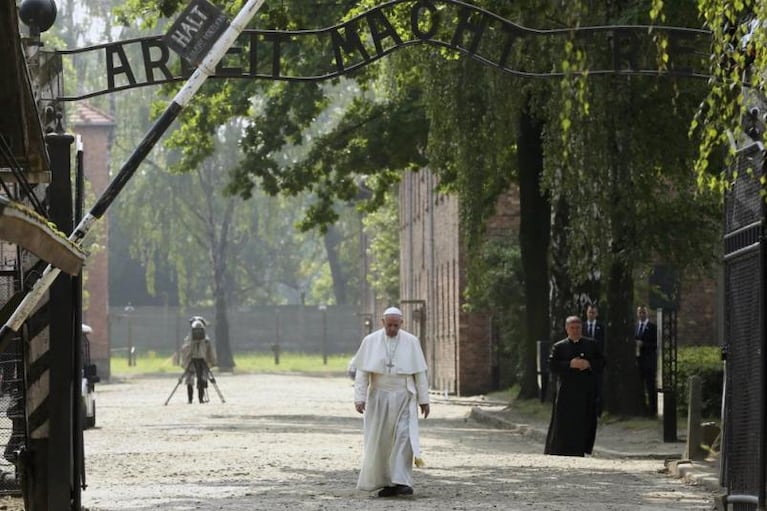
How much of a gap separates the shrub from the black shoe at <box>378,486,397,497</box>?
9.04m

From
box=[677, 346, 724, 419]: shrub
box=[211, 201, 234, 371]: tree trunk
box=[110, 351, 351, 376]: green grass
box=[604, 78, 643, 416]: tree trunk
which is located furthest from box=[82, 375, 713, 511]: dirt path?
box=[211, 201, 234, 371]: tree trunk

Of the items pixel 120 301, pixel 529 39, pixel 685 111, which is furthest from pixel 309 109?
pixel 120 301

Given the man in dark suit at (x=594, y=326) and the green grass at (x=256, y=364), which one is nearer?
the man in dark suit at (x=594, y=326)

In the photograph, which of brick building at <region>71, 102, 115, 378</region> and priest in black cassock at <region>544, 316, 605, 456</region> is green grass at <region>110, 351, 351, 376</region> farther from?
priest in black cassock at <region>544, 316, 605, 456</region>

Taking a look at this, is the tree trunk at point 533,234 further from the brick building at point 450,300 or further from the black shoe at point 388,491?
the black shoe at point 388,491

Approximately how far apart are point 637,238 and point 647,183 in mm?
6535

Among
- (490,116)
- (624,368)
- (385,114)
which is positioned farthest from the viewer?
(385,114)

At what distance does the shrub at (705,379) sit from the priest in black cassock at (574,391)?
98.4 inches

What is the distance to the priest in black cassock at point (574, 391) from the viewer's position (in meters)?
24.8

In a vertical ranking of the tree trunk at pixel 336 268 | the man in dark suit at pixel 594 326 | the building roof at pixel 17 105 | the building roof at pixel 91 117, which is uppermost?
the building roof at pixel 91 117

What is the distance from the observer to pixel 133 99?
93750mm

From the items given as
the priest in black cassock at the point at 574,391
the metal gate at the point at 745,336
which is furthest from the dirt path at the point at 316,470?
the metal gate at the point at 745,336

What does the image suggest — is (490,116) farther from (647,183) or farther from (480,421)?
(480,421)

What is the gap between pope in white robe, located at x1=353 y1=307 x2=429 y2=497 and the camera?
19.3 meters
